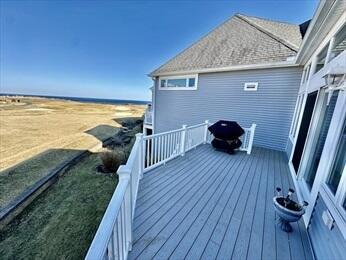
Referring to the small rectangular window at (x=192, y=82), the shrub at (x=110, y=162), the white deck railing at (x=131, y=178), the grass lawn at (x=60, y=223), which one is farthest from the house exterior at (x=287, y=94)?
the shrub at (x=110, y=162)

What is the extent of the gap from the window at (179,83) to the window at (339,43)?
18.7ft

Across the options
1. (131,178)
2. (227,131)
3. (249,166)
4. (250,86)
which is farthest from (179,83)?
(131,178)

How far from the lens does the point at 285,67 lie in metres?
5.89

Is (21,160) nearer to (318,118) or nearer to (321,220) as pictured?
(321,220)

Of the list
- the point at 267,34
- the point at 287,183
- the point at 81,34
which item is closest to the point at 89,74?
the point at 81,34

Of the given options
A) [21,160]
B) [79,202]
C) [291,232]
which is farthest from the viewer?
[21,160]

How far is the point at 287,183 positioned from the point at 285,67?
4392mm

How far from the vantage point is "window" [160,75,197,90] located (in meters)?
8.28

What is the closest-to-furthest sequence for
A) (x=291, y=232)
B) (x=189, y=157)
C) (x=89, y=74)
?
(x=291, y=232) < (x=189, y=157) < (x=89, y=74)

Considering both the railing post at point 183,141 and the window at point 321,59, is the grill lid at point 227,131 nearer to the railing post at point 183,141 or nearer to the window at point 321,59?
the railing post at point 183,141

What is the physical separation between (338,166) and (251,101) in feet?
17.2

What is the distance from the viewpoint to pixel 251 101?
21.8 ft

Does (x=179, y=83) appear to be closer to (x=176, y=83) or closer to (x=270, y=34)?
(x=176, y=83)

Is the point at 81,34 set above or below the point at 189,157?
above
